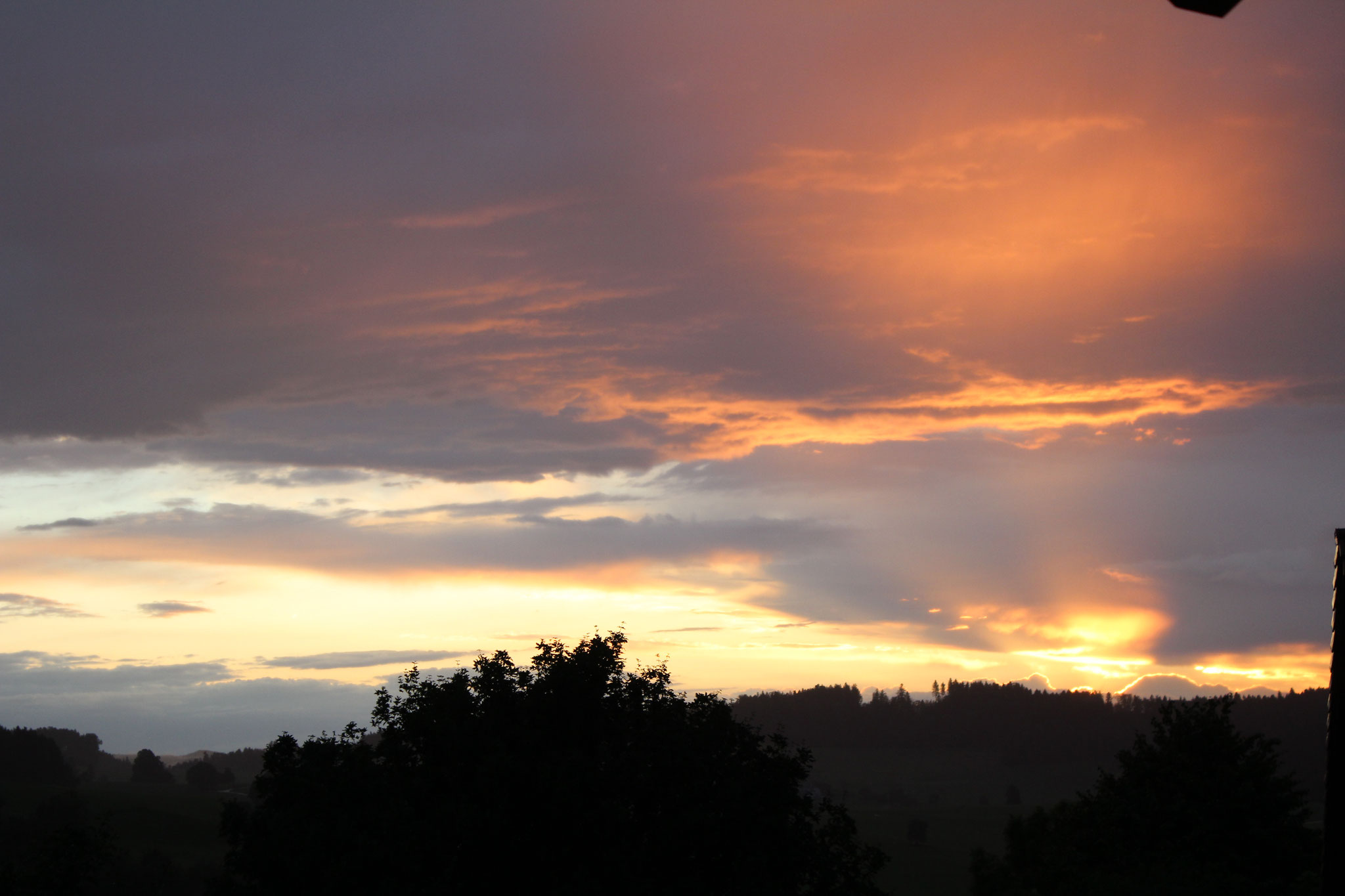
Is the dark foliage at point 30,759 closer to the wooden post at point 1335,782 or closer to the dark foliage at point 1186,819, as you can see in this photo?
the dark foliage at point 1186,819

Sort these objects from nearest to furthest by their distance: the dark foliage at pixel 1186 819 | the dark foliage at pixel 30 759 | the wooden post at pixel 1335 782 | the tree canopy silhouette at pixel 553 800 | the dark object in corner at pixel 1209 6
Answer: the dark object in corner at pixel 1209 6 < the wooden post at pixel 1335 782 < the tree canopy silhouette at pixel 553 800 < the dark foliage at pixel 1186 819 < the dark foliage at pixel 30 759

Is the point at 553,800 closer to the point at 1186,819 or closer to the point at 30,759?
the point at 1186,819

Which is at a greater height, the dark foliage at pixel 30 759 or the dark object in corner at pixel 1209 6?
the dark object in corner at pixel 1209 6

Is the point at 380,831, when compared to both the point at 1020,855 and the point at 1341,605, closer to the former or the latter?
the point at 1341,605

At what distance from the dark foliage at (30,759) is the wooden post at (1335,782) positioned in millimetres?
200909

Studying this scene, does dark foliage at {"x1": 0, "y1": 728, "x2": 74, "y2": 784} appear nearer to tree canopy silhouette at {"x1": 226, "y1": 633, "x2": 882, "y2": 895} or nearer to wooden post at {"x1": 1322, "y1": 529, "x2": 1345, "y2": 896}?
tree canopy silhouette at {"x1": 226, "y1": 633, "x2": 882, "y2": 895}

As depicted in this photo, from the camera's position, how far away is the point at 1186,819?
5925 cm

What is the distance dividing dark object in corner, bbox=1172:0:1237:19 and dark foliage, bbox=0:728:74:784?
670 feet

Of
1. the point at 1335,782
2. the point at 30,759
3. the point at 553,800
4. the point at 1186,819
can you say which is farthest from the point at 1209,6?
the point at 30,759

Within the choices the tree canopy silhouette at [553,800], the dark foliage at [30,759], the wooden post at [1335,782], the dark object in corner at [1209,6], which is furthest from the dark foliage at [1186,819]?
the dark foliage at [30,759]

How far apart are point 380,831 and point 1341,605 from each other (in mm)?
32602

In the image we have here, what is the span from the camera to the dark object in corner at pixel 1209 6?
4.09 m

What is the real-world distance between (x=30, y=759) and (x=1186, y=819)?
18542 centimetres

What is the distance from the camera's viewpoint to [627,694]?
1636 inches
